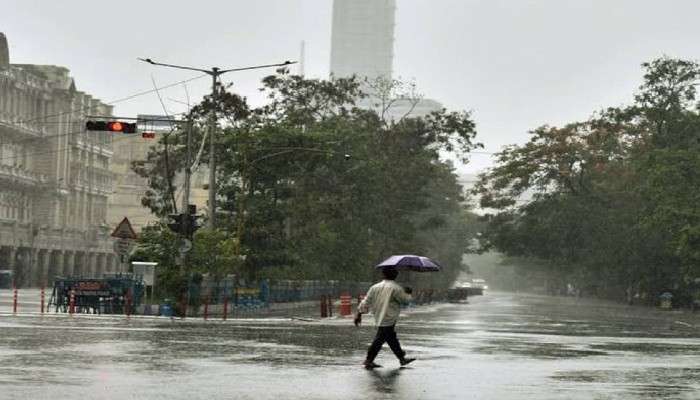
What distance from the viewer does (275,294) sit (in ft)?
209

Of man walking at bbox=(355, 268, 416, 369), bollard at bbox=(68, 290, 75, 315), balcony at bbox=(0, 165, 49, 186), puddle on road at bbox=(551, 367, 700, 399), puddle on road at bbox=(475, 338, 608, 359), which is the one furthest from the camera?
balcony at bbox=(0, 165, 49, 186)

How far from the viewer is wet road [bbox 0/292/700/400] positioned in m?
16.5

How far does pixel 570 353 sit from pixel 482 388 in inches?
375

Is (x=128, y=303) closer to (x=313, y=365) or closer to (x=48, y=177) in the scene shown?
(x=313, y=365)

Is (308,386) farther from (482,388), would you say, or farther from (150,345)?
(150,345)

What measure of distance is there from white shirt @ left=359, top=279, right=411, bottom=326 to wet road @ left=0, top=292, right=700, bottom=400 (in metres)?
0.80

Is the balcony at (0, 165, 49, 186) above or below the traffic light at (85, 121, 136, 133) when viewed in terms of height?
above

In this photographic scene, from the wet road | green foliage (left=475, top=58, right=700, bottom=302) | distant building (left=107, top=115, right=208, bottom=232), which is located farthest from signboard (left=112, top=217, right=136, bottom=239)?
distant building (left=107, top=115, right=208, bottom=232)

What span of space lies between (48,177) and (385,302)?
81691mm

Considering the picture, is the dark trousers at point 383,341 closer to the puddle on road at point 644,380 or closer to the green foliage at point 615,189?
the puddle on road at point 644,380

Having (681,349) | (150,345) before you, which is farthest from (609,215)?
(150,345)

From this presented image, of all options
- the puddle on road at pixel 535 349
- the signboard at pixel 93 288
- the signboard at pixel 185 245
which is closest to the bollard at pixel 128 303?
the signboard at pixel 93 288

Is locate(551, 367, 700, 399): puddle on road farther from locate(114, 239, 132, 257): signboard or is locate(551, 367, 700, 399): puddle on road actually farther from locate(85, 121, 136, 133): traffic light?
locate(114, 239, 132, 257): signboard

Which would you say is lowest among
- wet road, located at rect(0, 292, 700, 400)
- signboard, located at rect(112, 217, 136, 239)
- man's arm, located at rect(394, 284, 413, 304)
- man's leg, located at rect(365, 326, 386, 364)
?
wet road, located at rect(0, 292, 700, 400)
